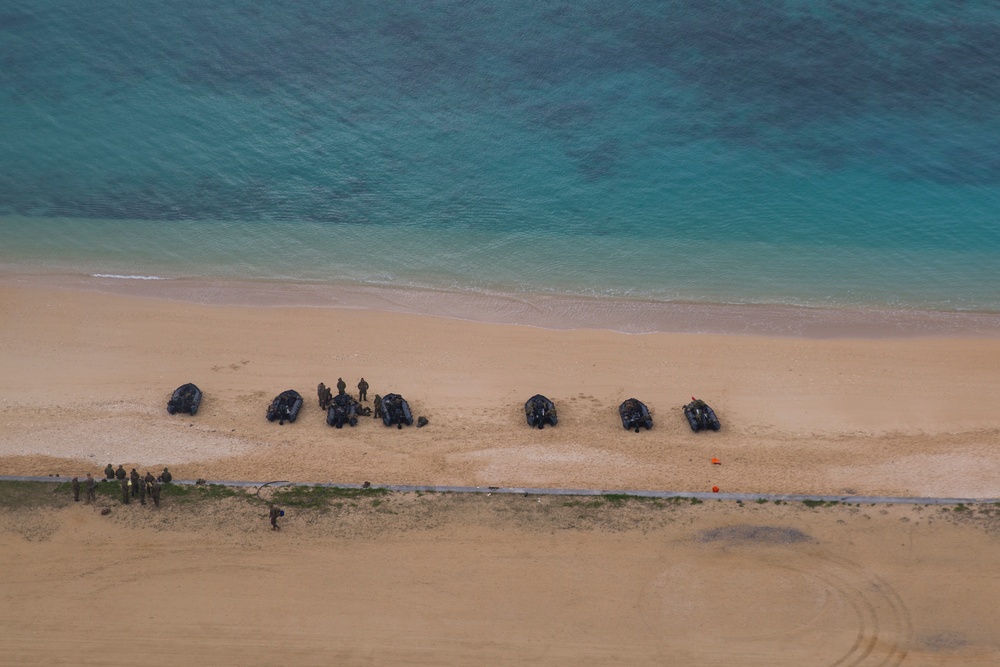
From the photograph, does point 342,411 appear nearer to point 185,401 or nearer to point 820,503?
point 185,401

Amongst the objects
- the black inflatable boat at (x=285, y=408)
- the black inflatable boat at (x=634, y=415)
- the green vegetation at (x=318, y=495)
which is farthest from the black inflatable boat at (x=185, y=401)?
the black inflatable boat at (x=634, y=415)

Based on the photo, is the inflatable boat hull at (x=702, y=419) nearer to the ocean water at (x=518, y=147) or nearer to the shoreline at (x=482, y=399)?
the shoreline at (x=482, y=399)

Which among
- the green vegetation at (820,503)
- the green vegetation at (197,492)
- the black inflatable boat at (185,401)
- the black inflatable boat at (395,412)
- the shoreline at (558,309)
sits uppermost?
the shoreline at (558,309)

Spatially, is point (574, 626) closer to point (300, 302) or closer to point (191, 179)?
point (300, 302)

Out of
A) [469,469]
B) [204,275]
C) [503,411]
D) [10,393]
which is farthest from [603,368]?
[10,393]

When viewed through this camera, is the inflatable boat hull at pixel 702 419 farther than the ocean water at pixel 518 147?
No

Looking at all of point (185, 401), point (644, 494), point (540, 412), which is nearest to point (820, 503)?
point (644, 494)

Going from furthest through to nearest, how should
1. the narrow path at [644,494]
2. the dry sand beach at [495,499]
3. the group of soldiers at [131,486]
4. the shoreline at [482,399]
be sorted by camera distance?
the shoreline at [482,399], the narrow path at [644,494], the group of soldiers at [131,486], the dry sand beach at [495,499]

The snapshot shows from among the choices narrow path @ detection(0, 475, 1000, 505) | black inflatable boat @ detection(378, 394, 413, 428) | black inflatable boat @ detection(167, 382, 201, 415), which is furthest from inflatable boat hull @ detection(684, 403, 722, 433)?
black inflatable boat @ detection(167, 382, 201, 415)
